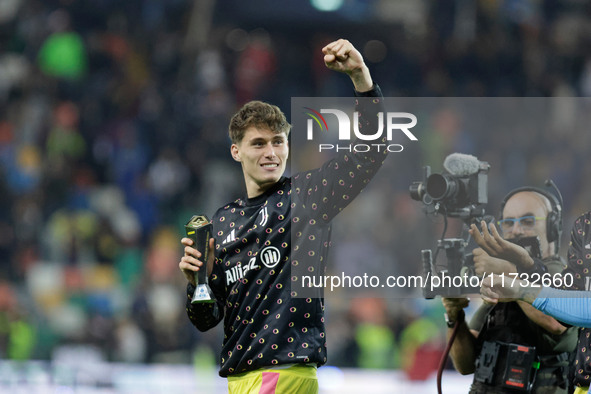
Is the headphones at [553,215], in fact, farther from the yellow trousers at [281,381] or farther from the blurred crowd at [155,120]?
the blurred crowd at [155,120]

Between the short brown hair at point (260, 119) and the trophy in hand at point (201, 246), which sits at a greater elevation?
the short brown hair at point (260, 119)

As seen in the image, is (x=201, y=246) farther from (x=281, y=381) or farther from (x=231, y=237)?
(x=281, y=381)

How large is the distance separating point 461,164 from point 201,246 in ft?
3.67

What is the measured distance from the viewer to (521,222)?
3.97 meters

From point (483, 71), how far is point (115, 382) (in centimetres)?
510

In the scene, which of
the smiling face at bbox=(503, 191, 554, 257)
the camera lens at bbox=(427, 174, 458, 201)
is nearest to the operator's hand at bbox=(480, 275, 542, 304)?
the smiling face at bbox=(503, 191, 554, 257)

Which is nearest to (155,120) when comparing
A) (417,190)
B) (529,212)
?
(417,190)

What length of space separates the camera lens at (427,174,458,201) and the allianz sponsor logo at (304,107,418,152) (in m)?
0.18

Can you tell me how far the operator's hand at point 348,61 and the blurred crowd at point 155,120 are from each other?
451 centimetres

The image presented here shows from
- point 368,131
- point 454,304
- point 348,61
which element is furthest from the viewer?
point 454,304

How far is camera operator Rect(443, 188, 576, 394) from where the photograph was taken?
390 cm

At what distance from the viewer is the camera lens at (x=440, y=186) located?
3918 mm

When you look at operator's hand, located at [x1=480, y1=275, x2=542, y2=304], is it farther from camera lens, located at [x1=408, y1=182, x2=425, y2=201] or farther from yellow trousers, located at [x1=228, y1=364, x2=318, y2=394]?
yellow trousers, located at [x1=228, y1=364, x2=318, y2=394]

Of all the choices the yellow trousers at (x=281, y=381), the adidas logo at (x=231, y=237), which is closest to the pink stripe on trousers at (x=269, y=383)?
the yellow trousers at (x=281, y=381)
